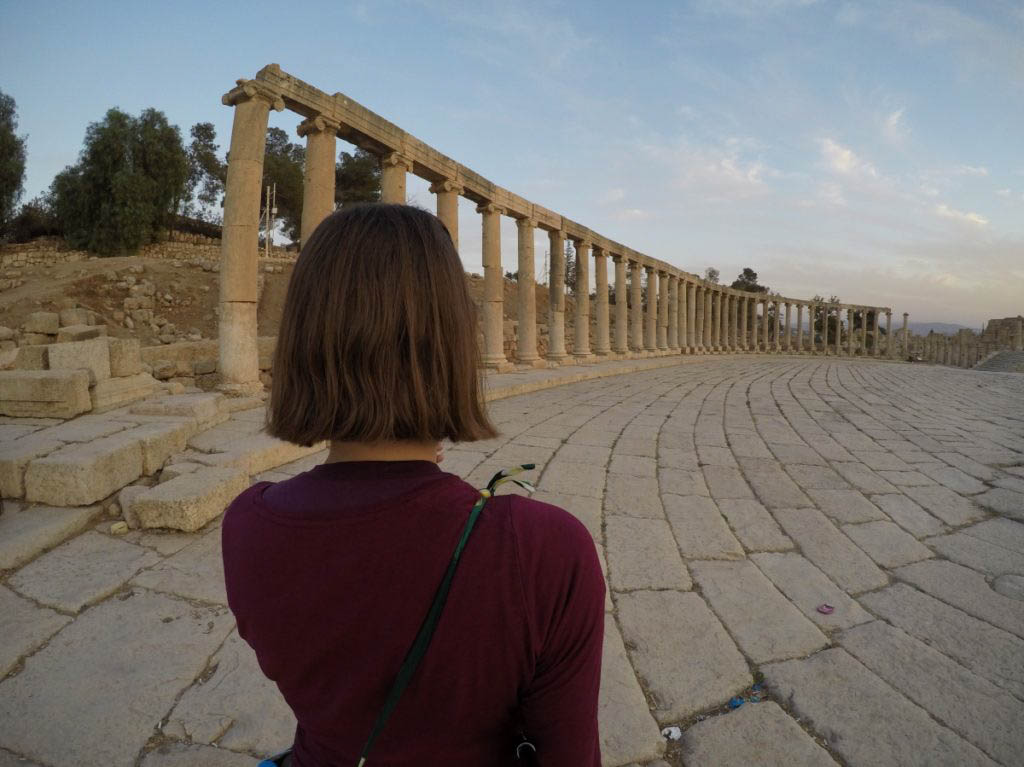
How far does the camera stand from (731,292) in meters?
32.2

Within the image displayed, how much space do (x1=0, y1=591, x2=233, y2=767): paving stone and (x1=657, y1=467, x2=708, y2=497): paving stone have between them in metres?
3.02

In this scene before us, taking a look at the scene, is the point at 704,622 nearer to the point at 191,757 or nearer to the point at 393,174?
the point at 191,757

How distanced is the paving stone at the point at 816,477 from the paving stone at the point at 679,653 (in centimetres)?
228

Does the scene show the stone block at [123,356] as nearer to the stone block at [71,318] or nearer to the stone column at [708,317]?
the stone block at [71,318]

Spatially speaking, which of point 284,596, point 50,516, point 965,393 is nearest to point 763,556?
point 284,596

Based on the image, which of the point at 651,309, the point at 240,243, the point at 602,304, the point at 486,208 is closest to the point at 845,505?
the point at 240,243

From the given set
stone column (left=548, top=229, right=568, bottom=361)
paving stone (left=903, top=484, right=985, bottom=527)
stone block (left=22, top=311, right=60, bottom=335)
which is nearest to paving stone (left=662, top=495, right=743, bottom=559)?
paving stone (left=903, top=484, right=985, bottom=527)

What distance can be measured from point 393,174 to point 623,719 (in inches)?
378

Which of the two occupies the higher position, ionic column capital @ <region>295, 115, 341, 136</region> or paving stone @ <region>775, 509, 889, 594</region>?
ionic column capital @ <region>295, 115, 341, 136</region>

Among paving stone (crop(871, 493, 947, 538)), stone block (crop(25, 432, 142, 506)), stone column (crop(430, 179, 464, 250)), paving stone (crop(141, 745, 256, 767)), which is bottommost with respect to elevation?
paving stone (crop(141, 745, 256, 767))

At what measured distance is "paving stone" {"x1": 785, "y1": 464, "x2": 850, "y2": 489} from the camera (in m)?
4.30

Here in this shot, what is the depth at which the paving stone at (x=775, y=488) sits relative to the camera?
3.89m

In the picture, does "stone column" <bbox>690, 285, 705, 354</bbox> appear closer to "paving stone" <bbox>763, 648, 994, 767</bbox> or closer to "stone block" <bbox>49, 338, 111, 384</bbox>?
"stone block" <bbox>49, 338, 111, 384</bbox>

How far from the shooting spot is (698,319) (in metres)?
28.7
